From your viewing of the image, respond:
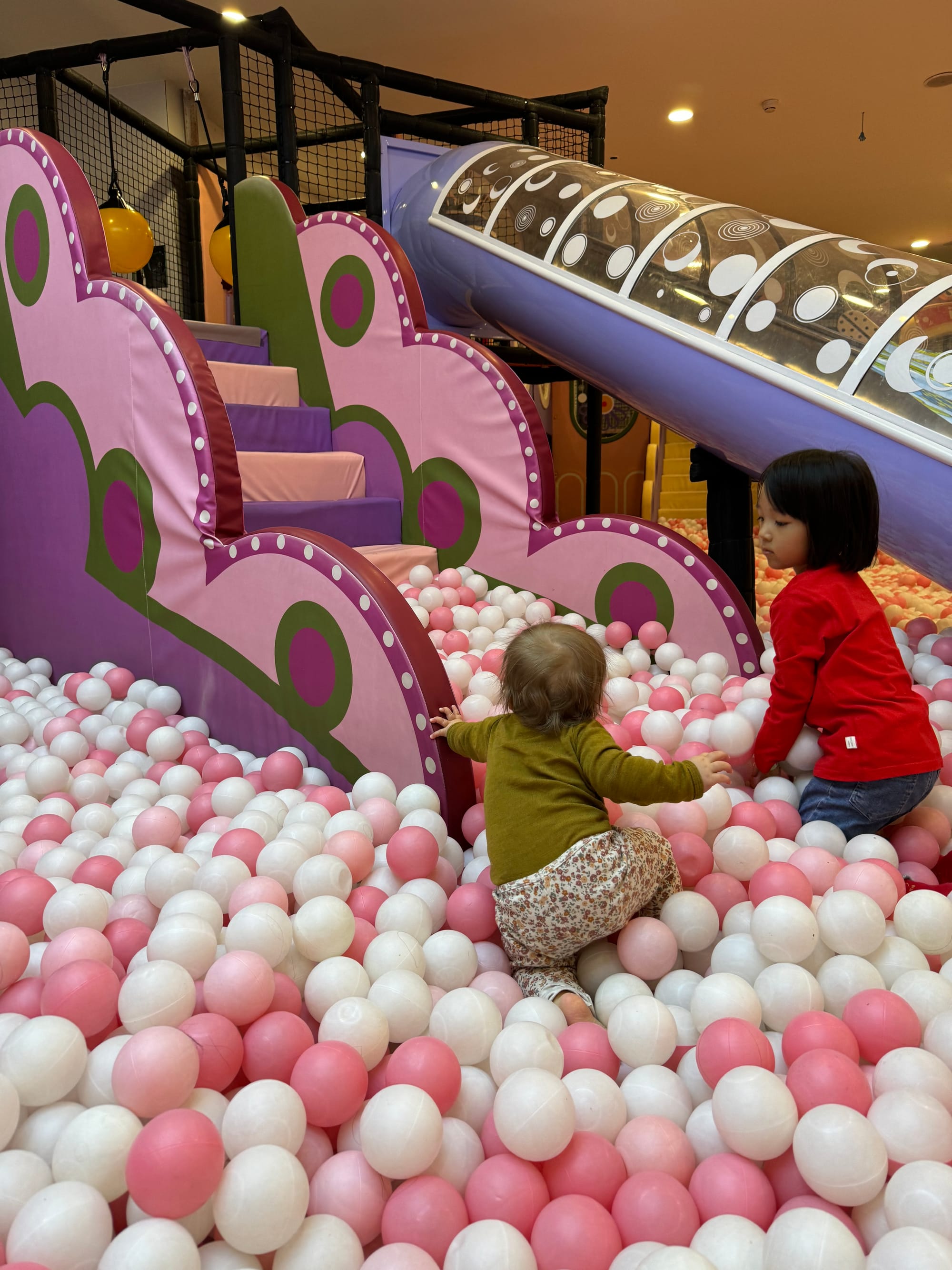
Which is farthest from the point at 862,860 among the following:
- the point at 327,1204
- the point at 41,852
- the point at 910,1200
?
the point at 41,852

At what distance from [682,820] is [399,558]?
1.38m

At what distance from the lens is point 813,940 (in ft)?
3.46

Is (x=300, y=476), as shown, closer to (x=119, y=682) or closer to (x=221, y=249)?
(x=119, y=682)

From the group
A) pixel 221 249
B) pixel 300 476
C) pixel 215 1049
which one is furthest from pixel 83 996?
pixel 221 249

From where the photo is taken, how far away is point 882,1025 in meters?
0.93

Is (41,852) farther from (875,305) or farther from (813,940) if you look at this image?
(875,305)

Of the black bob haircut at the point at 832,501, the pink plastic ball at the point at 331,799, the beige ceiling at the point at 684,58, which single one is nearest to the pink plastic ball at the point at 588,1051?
the pink plastic ball at the point at 331,799

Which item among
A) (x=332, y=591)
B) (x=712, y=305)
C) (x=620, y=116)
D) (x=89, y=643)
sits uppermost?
(x=620, y=116)

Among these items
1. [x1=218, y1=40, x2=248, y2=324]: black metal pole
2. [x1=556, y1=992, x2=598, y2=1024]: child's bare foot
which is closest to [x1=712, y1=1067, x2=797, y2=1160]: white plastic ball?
[x1=556, y1=992, x2=598, y2=1024]: child's bare foot

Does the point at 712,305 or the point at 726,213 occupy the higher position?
the point at 726,213

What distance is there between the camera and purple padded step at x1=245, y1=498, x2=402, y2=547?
7.38 feet

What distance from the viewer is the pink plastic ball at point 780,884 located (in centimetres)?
116

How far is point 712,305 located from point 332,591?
1.31 meters

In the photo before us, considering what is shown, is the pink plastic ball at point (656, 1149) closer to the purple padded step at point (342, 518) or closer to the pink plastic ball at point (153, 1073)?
the pink plastic ball at point (153, 1073)
